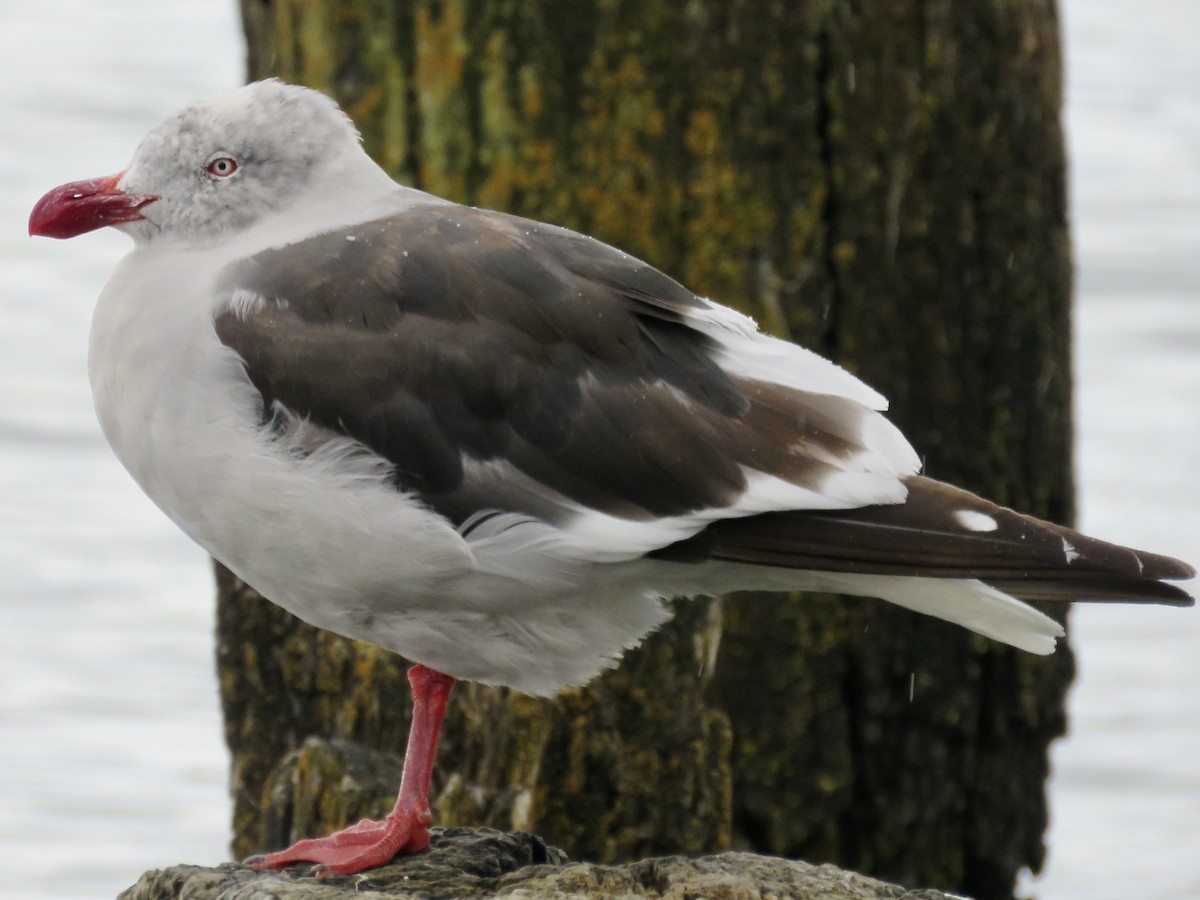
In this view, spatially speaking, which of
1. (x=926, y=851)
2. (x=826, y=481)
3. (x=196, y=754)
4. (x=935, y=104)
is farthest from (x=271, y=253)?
(x=196, y=754)

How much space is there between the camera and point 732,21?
6035 millimetres

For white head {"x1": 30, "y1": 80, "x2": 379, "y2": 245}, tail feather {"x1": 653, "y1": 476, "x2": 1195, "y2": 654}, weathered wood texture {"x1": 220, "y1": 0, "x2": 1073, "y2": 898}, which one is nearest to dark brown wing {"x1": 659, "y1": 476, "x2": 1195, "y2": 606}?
tail feather {"x1": 653, "y1": 476, "x2": 1195, "y2": 654}

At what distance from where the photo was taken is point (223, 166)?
5.03m

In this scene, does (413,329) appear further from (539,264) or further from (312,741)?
(312,741)

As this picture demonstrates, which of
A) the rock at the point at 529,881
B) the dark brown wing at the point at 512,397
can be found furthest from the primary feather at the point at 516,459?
the rock at the point at 529,881

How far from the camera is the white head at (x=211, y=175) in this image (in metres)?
5.01

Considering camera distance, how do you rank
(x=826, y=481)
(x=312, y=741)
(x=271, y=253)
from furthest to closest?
(x=312, y=741) < (x=271, y=253) < (x=826, y=481)

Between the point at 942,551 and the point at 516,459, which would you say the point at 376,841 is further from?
the point at 942,551

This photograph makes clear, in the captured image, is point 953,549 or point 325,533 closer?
point 953,549

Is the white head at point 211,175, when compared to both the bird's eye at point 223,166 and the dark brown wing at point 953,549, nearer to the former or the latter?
the bird's eye at point 223,166

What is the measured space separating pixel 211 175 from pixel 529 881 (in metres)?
1.70

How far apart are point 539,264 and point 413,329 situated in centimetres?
31

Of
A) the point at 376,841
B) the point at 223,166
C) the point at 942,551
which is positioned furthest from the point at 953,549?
the point at 223,166

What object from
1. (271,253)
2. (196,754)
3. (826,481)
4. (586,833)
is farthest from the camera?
(196,754)
